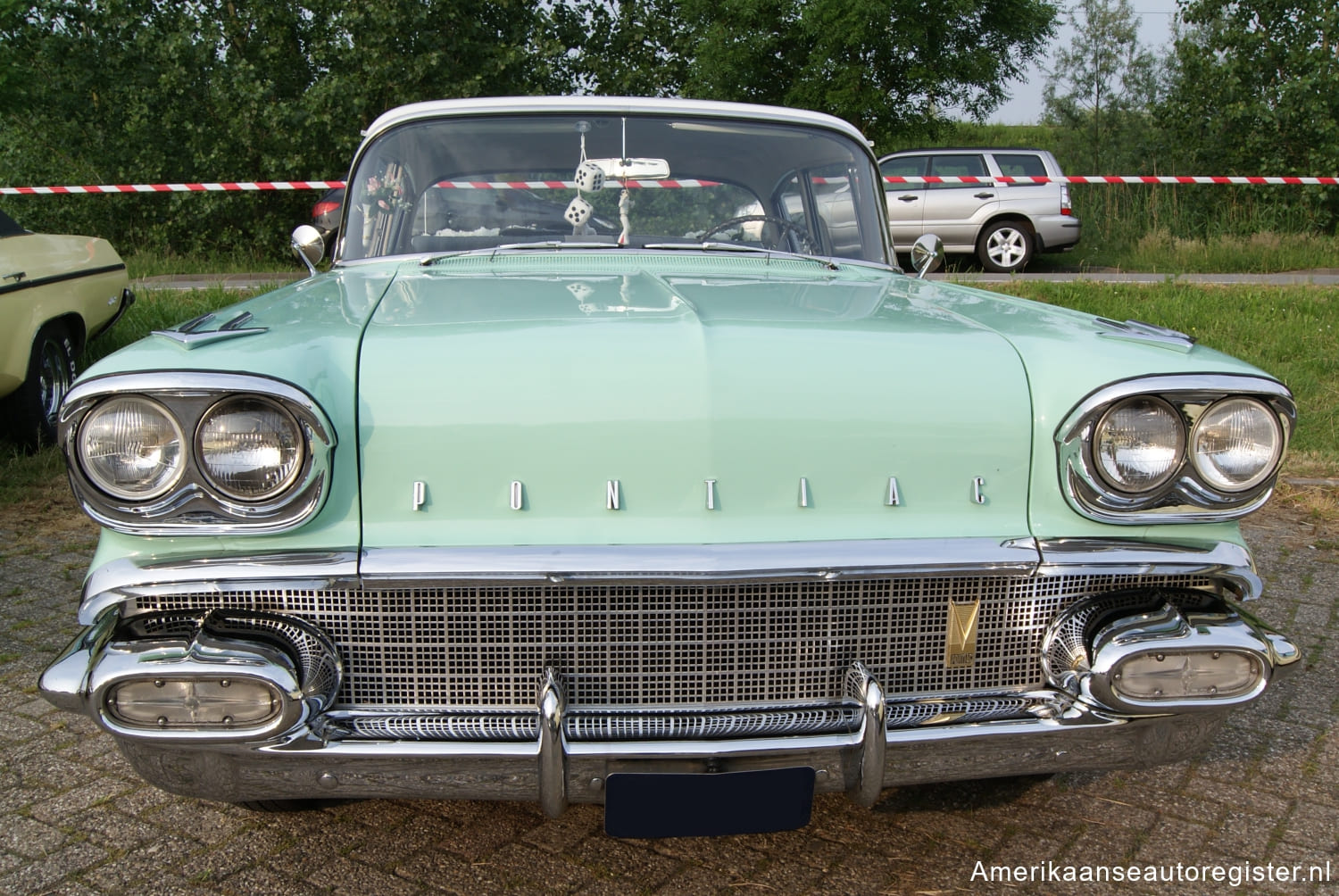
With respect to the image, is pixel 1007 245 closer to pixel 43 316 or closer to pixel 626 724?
pixel 43 316

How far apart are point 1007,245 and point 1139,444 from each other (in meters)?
10.9

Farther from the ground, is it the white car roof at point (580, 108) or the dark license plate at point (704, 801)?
the white car roof at point (580, 108)

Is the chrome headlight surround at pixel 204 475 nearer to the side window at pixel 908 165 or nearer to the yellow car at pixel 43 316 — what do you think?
the yellow car at pixel 43 316

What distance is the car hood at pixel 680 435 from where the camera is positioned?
1777mm

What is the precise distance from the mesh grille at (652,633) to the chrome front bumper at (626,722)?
0.10ft

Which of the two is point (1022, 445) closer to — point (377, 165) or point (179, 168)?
point (377, 165)

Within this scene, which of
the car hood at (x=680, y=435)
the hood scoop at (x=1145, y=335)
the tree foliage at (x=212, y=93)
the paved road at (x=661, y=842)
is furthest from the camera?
the tree foliage at (x=212, y=93)

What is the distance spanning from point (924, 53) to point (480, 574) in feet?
52.0

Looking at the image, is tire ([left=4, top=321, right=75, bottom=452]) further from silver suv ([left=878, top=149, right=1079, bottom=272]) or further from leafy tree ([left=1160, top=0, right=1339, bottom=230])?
leafy tree ([left=1160, top=0, right=1339, bottom=230])

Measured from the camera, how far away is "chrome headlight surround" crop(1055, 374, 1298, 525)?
1.85 meters

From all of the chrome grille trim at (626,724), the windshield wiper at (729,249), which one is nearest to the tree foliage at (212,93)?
the windshield wiper at (729,249)

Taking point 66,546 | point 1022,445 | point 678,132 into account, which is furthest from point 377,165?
point 66,546

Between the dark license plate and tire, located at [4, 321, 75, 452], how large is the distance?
4.61m

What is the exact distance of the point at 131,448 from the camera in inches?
68.0
